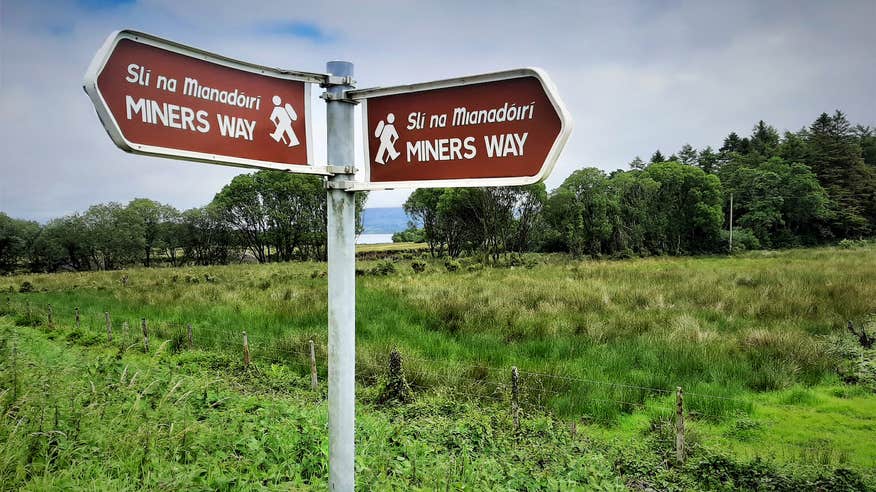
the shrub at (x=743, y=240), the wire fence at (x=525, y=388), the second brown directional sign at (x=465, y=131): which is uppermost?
the second brown directional sign at (x=465, y=131)

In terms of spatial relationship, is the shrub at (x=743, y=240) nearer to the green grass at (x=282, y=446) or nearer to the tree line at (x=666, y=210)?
the tree line at (x=666, y=210)

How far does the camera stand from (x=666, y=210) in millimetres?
43375

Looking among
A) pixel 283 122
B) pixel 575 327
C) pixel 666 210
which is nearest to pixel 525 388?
pixel 575 327

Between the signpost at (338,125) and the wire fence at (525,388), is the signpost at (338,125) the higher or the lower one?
the higher one

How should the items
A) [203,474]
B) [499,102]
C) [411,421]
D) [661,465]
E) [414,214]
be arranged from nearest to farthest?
[499,102], [203,474], [661,465], [411,421], [414,214]

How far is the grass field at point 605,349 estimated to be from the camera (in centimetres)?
580

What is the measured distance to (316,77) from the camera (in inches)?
72.8

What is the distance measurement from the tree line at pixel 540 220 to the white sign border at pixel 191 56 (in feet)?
107

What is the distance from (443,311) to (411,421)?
6736mm

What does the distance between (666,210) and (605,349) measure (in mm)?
39122

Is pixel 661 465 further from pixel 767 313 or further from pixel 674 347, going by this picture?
pixel 767 313

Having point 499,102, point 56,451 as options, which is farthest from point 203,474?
point 499,102

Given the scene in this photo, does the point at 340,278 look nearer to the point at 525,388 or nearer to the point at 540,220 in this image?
the point at 525,388

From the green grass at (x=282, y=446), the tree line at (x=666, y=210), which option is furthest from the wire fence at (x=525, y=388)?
the tree line at (x=666, y=210)
